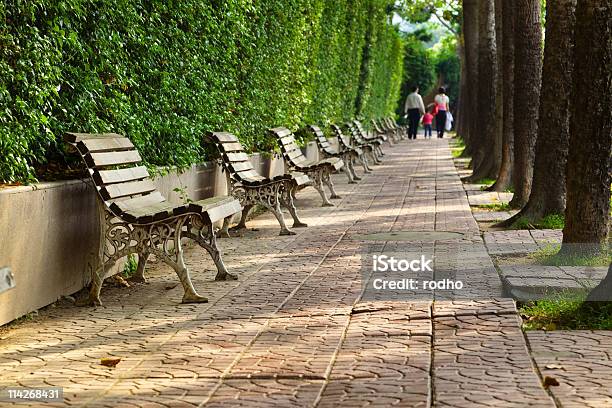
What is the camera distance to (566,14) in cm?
1180

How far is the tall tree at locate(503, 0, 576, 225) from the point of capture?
11.9 m

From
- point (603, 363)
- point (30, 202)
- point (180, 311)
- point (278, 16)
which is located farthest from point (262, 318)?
point (278, 16)

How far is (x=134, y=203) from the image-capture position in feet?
29.6

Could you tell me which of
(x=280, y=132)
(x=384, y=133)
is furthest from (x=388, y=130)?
(x=280, y=132)

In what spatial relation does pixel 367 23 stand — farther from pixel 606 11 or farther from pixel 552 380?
pixel 552 380

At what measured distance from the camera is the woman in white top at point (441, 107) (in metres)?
52.6

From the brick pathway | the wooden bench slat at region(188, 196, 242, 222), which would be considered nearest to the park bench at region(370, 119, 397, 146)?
the wooden bench slat at region(188, 196, 242, 222)

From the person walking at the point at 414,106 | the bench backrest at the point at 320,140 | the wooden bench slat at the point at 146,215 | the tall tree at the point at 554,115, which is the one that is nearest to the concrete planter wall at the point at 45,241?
the wooden bench slat at the point at 146,215

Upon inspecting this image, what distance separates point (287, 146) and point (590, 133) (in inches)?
314

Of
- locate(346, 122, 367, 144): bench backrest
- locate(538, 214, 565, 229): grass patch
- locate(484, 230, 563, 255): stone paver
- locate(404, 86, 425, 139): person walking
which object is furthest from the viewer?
locate(404, 86, 425, 139): person walking

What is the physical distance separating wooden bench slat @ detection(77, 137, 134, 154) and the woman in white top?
42.6 meters

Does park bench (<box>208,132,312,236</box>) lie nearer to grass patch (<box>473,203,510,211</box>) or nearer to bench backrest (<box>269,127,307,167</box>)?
bench backrest (<box>269,127,307,167</box>)

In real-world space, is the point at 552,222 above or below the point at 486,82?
below

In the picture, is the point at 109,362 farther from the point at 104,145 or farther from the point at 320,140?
the point at 320,140
